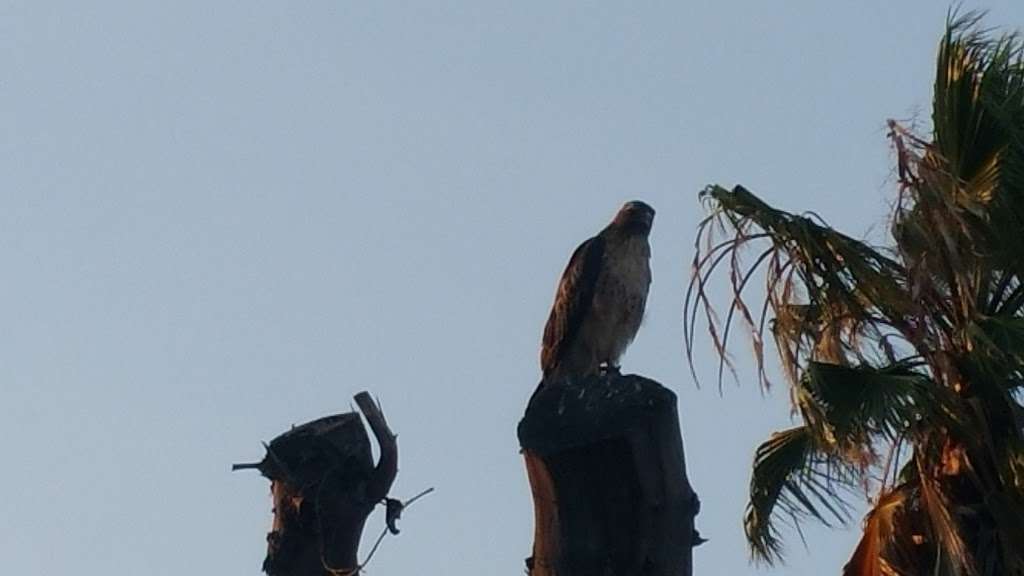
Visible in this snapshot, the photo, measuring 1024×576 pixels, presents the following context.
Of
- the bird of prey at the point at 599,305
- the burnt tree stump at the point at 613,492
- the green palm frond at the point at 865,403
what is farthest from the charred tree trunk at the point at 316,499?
the bird of prey at the point at 599,305

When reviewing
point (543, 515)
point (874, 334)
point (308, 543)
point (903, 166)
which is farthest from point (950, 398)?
→ point (543, 515)

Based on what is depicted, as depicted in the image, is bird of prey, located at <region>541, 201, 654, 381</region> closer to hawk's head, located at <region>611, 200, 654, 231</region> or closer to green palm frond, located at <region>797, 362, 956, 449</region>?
hawk's head, located at <region>611, 200, 654, 231</region>

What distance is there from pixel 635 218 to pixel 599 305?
0.72 metres

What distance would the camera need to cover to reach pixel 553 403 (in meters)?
4.48

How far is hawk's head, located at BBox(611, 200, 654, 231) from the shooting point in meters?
11.1

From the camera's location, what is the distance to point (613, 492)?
4129 millimetres

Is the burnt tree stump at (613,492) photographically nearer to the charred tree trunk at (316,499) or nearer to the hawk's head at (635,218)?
the charred tree trunk at (316,499)

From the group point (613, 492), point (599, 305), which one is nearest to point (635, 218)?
point (599, 305)

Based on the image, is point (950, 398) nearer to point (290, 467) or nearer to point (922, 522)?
point (922, 522)

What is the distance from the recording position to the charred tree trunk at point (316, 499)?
5430 millimetres

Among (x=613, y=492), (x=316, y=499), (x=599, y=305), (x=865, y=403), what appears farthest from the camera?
(x=599, y=305)

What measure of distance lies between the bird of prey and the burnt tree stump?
6202 millimetres

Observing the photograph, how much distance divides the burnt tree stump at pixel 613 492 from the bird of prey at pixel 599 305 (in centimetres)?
620

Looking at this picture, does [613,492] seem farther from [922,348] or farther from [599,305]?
[599,305]
